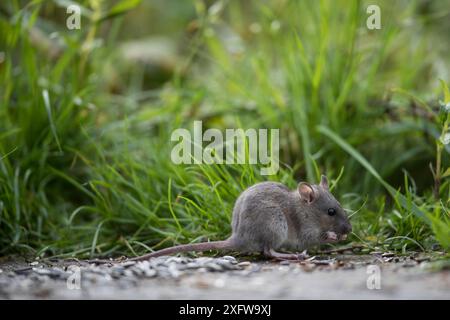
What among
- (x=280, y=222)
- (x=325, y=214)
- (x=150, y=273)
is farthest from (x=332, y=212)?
(x=150, y=273)

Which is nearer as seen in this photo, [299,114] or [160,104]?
[299,114]

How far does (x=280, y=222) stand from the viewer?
3.84 m

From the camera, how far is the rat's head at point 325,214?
156 inches

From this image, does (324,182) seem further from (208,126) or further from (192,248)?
(208,126)

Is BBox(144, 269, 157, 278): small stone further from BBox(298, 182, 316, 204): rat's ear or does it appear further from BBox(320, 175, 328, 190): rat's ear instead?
BBox(320, 175, 328, 190): rat's ear

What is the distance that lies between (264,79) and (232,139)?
41.1 inches

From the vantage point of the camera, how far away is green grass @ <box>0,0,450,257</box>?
4355 mm

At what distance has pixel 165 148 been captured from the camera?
16.4ft

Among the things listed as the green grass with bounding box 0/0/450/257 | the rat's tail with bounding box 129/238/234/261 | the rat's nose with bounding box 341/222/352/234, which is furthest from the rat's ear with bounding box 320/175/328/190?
the rat's tail with bounding box 129/238/234/261

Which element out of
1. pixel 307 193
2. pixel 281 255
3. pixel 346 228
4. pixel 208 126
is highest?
pixel 208 126

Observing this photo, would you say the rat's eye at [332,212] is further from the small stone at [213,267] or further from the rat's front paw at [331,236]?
the small stone at [213,267]

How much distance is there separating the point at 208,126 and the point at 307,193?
2125mm
